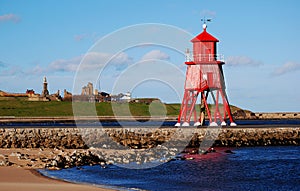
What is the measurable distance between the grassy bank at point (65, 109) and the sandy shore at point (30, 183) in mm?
99832

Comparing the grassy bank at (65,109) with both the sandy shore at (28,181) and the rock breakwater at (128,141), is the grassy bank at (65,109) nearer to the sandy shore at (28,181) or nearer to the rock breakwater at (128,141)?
the rock breakwater at (128,141)

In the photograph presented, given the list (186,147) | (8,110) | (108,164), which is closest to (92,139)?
(186,147)

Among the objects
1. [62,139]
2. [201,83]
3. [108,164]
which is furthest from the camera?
[201,83]

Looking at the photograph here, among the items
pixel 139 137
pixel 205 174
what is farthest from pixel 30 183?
pixel 139 137

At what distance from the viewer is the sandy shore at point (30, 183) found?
19.9m

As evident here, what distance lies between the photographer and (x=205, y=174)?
26719 millimetres

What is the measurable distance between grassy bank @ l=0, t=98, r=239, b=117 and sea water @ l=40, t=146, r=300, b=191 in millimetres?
92802

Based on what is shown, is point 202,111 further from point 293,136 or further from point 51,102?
point 51,102

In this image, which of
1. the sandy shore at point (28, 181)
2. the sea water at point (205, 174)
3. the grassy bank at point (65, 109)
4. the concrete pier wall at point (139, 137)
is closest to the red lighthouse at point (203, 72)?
the concrete pier wall at point (139, 137)

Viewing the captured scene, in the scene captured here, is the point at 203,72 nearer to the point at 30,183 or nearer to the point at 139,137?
the point at 139,137

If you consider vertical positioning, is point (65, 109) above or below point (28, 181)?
above

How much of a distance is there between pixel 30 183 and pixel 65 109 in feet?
368

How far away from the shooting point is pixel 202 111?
53375mm

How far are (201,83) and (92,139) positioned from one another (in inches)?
447
